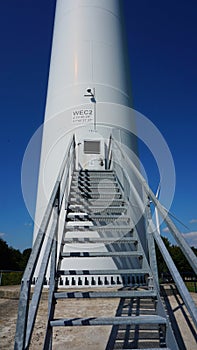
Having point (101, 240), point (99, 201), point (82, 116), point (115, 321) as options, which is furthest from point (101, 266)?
point (82, 116)

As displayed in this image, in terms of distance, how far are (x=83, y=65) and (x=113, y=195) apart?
11.1ft

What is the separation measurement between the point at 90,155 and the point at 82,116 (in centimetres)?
86

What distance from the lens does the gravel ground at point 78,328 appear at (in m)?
2.55

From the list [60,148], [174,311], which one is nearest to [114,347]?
[174,311]

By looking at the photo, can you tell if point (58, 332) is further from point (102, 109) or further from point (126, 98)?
point (126, 98)

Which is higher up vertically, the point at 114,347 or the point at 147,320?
the point at 147,320

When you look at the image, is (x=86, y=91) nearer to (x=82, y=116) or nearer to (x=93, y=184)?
(x=82, y=116)

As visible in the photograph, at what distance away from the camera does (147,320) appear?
184 cm

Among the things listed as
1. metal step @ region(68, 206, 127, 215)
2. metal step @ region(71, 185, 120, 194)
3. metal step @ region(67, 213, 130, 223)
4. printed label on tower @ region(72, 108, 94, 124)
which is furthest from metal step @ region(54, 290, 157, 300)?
printed label on tower @ region(72, 108, 94, 124)

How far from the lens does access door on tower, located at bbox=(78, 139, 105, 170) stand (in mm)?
5285

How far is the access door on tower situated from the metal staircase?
0.71 feet

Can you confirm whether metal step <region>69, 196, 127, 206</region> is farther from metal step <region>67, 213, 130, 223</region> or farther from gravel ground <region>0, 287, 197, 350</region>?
gravel ground <region>0, 287, 197, 350</region>

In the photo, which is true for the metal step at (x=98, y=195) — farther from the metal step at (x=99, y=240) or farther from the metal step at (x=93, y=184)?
the metal step at (x=99, y=240)

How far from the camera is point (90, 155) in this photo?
534cm
